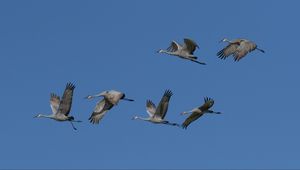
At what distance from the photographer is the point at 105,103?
3944 inches

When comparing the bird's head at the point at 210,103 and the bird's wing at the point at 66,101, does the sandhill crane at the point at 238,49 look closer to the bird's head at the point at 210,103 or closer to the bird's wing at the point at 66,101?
the bird's head at the point at 210,103

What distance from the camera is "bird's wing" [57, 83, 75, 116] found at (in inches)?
3947

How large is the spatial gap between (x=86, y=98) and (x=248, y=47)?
15.3 meters

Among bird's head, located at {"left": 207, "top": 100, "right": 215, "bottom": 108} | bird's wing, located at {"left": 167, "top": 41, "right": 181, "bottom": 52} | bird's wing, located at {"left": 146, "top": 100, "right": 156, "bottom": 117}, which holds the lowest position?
bird's head, located at {"left": 207, "top": 100, "right": 215, "bottom": 108}

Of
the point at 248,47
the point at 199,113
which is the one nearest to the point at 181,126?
the point at 199,113

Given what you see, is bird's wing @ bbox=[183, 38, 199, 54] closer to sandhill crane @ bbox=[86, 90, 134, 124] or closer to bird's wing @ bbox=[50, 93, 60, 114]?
sandhill crane @ bbox=[86, 90, 134, 124]

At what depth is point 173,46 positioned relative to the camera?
104188mm

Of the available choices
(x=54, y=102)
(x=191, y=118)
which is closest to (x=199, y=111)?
(x=191, y=118)

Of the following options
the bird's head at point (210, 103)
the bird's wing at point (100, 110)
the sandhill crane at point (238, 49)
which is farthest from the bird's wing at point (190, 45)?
the bird's wing at point (100, 110)

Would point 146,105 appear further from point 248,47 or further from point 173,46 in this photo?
point 248,47

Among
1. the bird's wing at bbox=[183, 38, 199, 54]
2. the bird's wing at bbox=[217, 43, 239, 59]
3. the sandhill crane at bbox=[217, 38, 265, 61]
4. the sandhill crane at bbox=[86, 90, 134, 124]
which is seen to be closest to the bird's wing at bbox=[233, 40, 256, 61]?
the sandhill crane at bbox=[217, 38, 265, 61]

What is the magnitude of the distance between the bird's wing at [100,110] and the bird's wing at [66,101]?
84.6 inches

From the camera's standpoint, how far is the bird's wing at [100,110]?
99.9 meters

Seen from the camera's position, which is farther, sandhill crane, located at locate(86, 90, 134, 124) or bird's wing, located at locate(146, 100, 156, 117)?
bird's wing, located at locate(146, 100, 156, 117)
